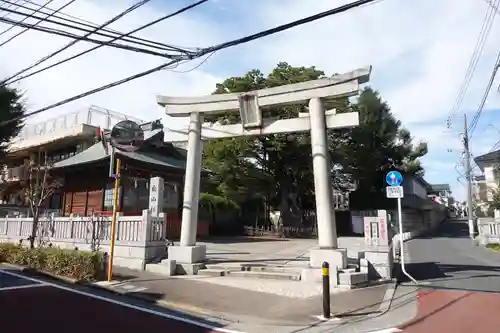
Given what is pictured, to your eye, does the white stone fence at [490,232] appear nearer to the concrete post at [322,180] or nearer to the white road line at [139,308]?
the concrete post at [322,180]

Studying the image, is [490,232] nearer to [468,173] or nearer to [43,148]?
[468,173]

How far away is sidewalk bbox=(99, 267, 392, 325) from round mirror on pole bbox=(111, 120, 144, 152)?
3.84 m

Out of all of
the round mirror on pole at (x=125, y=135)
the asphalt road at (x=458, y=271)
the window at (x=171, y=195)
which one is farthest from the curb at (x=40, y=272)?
the window at (x=171, y=195)

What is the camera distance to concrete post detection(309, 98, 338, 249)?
10.6m

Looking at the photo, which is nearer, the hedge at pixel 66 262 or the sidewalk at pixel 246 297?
the sidewalk at pixel 246 297

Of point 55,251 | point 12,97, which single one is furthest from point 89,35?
point 12,97

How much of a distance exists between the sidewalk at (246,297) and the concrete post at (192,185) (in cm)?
155

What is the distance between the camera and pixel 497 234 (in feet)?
74.4

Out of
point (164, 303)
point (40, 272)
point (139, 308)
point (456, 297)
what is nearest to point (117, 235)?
point (40, 272)

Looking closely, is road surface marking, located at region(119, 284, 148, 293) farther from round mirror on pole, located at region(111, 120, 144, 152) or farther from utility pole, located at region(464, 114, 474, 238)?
utility pole, located at region(464, 114, 474, 238)

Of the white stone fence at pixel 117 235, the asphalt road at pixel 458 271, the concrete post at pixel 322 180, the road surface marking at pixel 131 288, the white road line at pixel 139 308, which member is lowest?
the white road line at pixel 139 308

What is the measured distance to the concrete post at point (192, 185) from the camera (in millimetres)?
12156

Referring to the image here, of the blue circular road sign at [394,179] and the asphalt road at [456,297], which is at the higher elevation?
the blue circular road sign at [394,179]

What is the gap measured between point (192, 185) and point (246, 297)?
188 inches
